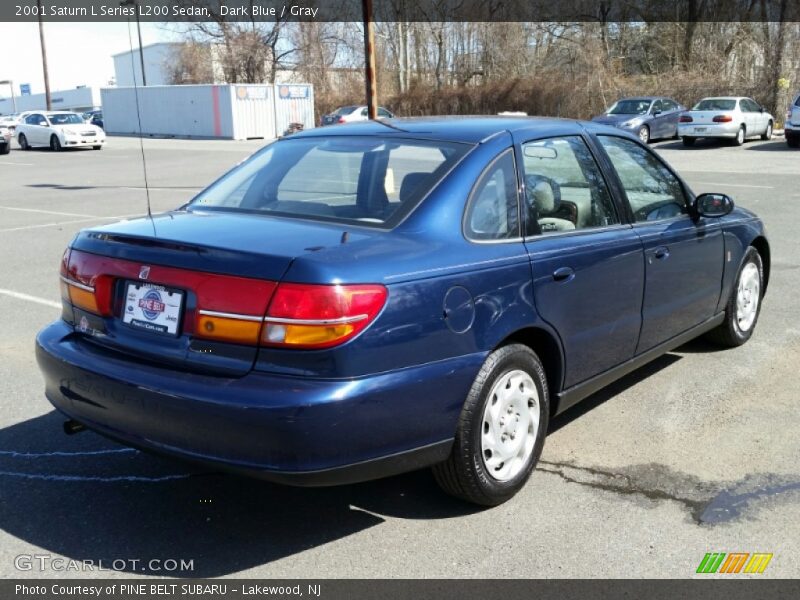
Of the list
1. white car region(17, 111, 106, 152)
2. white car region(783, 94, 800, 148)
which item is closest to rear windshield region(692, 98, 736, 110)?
white car region(783, 94, 800, 148)

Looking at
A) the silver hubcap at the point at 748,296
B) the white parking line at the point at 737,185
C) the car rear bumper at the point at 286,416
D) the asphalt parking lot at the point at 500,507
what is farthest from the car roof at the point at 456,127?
the white parking line at the point at 737,185

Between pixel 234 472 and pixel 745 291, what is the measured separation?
4187mm

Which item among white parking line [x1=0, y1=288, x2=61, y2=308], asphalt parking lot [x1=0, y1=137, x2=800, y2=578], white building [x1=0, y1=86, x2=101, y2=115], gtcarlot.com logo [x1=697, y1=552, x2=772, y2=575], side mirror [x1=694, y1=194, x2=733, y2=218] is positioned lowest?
gtcarlot.com logo [x1=697, y1=552, x2=772, y2=575]

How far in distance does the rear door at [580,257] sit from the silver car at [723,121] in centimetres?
2526

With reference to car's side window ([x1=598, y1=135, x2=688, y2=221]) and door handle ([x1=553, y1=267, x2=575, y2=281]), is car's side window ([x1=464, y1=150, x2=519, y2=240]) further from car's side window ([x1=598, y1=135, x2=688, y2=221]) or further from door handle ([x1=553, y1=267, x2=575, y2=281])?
car's side window ([x1=598, y1=135, x2=688, y2=221])

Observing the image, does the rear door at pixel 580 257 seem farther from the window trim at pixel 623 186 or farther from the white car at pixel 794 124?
the white car at pixel 794 124

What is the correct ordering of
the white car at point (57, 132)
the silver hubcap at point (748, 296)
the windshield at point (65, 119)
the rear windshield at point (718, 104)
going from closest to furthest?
1. the silver hubcap at point (748, 296)
2. the rear windshield at point (718, 104)
3. the white car at point (57, 132)
4. the windshield at point (65, 119)

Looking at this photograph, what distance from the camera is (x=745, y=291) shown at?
5.90m

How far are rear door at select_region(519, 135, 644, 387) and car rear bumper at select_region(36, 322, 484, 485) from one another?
705mm

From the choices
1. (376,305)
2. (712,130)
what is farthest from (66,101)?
(376,305)

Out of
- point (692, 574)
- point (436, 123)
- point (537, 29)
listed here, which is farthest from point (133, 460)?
point (537, 29)

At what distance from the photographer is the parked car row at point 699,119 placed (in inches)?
1081

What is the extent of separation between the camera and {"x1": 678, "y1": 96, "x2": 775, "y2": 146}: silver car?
27.4 meters

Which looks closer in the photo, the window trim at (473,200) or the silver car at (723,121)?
the window trim at (473,200)
